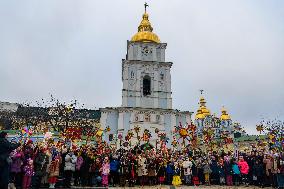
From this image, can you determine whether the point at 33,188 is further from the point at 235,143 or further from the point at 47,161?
the point at 235,143

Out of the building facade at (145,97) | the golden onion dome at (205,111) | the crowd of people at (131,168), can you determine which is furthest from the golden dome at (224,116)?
the crowd of people at (131,168)

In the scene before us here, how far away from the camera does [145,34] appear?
3681 centimetres

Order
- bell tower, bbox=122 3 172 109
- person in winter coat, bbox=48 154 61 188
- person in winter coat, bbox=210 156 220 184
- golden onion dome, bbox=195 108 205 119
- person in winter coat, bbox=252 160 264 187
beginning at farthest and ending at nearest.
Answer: golden onion dome, bbox=195 108 205 119 → bell tower, bbox=122 3 172 109 → person in winter coat, bbox=210 156 220 184 → person in winter coat, bbox=252 160 264 187 → person in winter coat, bbox=48 154 61 188

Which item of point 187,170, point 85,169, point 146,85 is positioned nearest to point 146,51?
point 146,85

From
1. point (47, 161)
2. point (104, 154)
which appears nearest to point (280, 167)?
point (104, 154)

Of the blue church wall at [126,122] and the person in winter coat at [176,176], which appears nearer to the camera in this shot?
the person in winter coat at [176,176]

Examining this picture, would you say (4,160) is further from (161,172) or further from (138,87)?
(138,87)

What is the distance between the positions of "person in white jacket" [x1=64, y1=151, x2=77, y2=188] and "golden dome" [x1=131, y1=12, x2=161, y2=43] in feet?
80.8

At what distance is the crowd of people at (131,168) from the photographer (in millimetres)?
12006

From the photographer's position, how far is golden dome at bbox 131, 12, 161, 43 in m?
36.3

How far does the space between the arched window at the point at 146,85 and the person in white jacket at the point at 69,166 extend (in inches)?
826

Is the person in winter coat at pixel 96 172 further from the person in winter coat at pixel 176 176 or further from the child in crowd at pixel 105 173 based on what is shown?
the person in winter coat at pixel 176 176

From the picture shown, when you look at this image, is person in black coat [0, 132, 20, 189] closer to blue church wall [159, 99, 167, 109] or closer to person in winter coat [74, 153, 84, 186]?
person in winter coat [74, 153, 84, 186]

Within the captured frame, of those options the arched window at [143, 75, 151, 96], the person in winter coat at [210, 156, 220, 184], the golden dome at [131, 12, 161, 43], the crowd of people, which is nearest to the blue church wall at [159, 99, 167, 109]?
the arched window at [143, 75, 151, 96]
